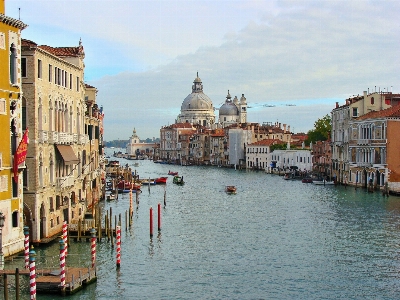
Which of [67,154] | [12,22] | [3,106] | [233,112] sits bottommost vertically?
[67,154]

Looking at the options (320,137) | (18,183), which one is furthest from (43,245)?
(320,137)

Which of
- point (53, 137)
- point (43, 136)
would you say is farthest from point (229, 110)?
point (43, 136)

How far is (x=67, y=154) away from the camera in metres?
18.7

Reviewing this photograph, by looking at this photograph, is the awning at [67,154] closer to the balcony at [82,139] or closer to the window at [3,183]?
the balcony at [82,139]

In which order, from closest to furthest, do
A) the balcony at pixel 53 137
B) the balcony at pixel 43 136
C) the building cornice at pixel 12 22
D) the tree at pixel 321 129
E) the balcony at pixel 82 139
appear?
the building cornice at pixel 12 22 < the balcony at pixel 43 136 < the balcony at pixel 53 137 < the balcony at pixel 82 139 < the tree at pixel 321 129

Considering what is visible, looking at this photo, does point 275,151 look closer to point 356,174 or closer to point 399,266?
point 356,174

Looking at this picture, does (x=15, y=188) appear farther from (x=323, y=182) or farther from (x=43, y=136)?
(x=323, y=182)

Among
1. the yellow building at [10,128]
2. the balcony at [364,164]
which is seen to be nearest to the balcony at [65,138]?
the yellow building at [10,128]

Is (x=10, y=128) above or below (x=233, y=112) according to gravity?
below

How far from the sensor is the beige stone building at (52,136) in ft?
53.3

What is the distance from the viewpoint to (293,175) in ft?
169

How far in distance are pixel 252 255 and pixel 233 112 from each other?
94.9m

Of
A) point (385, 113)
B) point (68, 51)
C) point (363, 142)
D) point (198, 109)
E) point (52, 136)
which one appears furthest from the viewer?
point (198, 109)

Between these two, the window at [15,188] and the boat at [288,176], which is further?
the boat at [288,176]
